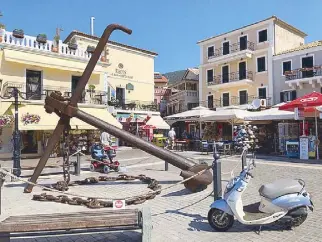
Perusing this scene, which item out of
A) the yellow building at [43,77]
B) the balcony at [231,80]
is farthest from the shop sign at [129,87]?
the balcony at [231,80]

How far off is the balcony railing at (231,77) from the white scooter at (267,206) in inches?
1035

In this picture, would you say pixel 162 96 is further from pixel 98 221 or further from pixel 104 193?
pixel 98 221

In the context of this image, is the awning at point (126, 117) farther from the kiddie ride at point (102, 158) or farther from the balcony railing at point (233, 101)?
the kiddie ride at point (102, 158)

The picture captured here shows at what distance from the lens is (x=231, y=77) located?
3098 cm

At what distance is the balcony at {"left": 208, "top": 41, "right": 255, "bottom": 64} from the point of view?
96.2ft

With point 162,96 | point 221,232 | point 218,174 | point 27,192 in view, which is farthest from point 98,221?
point 162,96

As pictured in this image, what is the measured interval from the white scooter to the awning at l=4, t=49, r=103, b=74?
17.2 metres

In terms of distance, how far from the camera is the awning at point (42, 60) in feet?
57.9

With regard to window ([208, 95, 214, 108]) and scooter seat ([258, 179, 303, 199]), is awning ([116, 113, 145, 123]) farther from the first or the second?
scooter seat ([258, 179, 303, 199])

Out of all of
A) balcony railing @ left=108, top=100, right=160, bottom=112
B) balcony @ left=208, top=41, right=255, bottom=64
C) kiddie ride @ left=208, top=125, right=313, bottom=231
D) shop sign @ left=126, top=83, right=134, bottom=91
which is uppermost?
balcony @ left=208, top=41, right=255, bottom=64

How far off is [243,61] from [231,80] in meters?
2.31

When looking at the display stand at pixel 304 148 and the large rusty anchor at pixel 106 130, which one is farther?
the display stand at pixel 304 148

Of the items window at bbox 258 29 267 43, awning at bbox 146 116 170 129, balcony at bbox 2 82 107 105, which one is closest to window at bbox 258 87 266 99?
window at bbox 258 29 267 43

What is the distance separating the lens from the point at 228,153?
16594 millimetres
